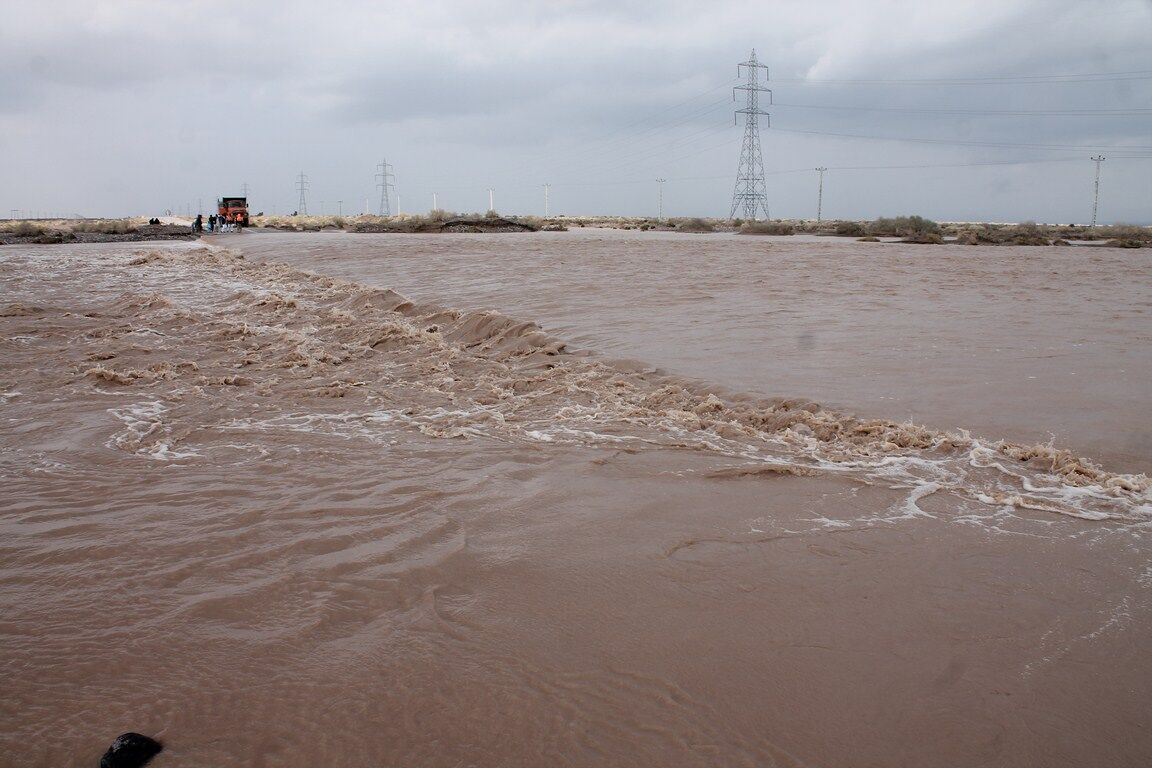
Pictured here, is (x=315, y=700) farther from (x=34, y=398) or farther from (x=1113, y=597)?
(x=34, y=398)

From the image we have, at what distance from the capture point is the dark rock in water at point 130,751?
2137 mm

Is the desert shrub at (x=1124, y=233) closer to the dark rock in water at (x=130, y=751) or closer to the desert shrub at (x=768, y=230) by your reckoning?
the desert shrub at (x=768, y=230)

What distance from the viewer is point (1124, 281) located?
16.6 meters

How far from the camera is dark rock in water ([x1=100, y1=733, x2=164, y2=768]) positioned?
7.01 ft

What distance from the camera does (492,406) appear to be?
21.7ft

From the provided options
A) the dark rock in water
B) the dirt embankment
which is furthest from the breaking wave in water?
the dirt embankment

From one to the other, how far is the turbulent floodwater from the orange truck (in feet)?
137

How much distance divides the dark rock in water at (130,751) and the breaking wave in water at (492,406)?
3.15 meters

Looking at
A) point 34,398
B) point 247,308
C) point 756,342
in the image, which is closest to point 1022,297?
point 756,342

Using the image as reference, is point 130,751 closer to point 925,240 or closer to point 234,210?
point 925,240

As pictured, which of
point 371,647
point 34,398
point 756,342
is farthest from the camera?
point 756,342

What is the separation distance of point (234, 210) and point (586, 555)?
50133mm

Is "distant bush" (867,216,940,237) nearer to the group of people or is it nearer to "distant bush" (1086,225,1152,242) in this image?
"distant bush" (1086,225,1152,242)

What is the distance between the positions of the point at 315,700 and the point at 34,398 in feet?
19.9
